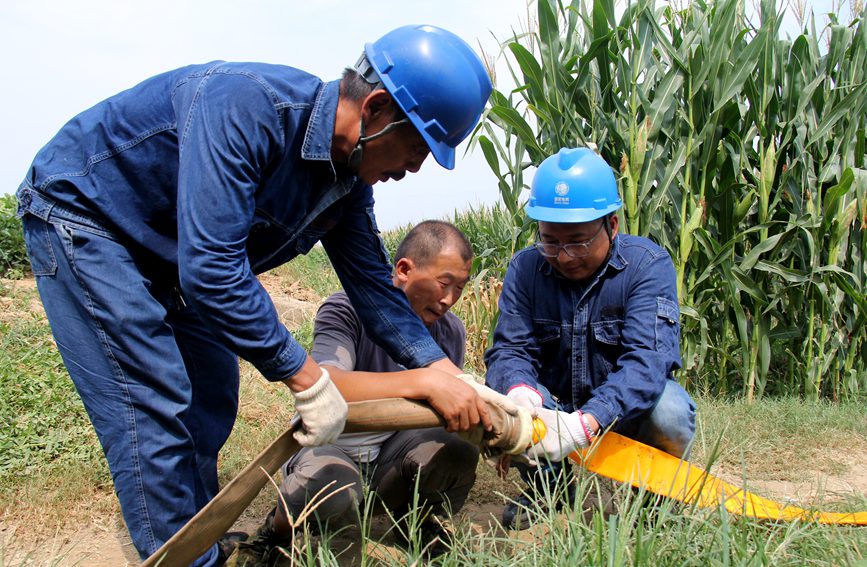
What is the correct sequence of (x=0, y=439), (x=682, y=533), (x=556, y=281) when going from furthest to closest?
(x=0, y=439)
(x=556, y=281)
(x=682, y=533)

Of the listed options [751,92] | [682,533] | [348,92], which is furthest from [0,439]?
[751,92]

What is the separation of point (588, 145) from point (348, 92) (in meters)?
2.42

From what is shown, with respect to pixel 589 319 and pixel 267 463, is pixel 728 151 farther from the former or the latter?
pixel 267 463

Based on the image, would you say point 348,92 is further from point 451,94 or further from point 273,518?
point 273,518

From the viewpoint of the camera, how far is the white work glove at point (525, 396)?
8.68 ft

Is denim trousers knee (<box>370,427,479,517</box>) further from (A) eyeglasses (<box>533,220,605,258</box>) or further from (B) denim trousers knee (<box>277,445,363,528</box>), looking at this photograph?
(A) eyeglasses (<box>533,220,605,258</box>)

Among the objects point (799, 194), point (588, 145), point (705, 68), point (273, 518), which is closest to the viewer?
point (273, 518)

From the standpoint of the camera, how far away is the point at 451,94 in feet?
6.68

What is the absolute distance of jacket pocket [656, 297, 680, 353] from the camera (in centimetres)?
286

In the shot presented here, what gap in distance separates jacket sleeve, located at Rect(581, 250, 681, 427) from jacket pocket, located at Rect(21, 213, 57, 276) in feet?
5.84

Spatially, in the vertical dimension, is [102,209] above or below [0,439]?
above

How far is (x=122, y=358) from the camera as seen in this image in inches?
81.2

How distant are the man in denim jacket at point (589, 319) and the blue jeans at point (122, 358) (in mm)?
1219

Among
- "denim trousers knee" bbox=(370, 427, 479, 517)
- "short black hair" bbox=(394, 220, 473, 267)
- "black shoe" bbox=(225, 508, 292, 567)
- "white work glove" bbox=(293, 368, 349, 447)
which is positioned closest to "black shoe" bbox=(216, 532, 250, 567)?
"black shoe" bbox=(225, 508, 292, 567)
